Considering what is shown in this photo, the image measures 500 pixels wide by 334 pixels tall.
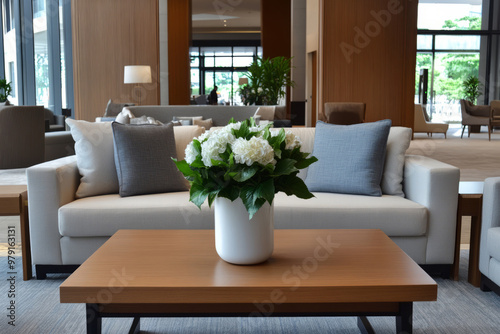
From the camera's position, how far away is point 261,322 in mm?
2299

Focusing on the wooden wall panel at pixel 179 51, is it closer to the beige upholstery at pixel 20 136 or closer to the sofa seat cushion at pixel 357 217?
the beige upholstery at pixel 20 136

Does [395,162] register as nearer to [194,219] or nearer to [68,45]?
[194,219]

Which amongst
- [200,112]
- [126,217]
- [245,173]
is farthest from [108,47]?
[245,173]

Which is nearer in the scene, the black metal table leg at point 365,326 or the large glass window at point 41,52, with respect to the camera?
the black metal table leg at point 365,326

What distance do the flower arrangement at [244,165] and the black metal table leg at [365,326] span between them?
2.09 feet

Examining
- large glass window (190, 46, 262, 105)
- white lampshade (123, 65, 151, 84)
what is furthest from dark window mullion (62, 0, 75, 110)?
large glass window (190, 46, 262, 105)

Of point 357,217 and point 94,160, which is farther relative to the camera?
point 94,160

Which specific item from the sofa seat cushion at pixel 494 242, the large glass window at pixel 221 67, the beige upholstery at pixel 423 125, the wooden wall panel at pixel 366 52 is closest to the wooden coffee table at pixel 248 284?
the sofa seat cushion at pixel 494 242

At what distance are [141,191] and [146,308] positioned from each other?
137 centimetres

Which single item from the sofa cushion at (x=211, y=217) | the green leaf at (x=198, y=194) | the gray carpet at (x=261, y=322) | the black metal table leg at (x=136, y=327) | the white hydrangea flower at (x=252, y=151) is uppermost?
the white hydrangea flower at (x=252, y=151)

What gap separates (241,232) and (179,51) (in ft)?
37.7

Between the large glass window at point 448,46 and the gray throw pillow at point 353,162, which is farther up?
the large glass window at point 448,46

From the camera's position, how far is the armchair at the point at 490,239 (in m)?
2.46

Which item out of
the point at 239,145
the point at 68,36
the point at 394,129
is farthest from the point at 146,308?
the point at 68,36
